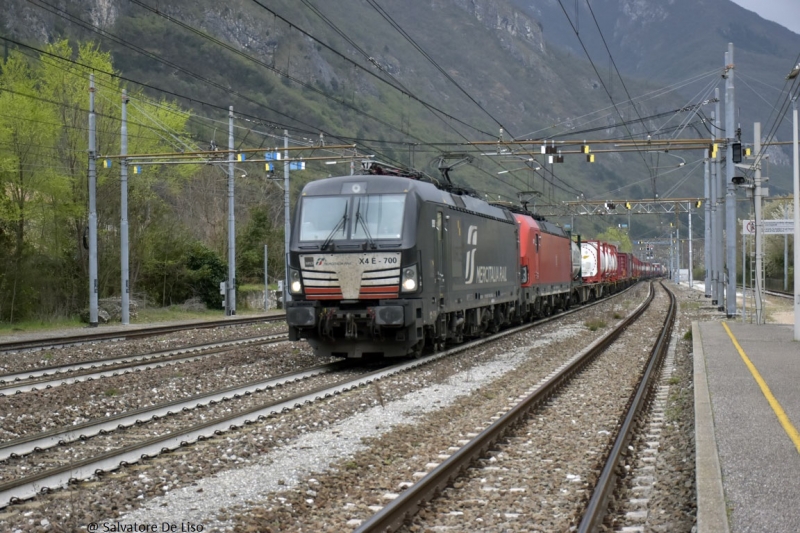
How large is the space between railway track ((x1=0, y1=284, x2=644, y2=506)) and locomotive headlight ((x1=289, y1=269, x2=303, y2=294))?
2907mm

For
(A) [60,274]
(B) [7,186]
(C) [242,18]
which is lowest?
(A) [60,274]

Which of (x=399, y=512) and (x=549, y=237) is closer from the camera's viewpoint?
(x=399, y=512)

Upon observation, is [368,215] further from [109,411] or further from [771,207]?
[771,207]

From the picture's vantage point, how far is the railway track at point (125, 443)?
7.46 m

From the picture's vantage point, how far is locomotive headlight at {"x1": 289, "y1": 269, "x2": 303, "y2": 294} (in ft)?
53.2

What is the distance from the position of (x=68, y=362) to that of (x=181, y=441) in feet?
29.7

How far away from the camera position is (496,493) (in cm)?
737

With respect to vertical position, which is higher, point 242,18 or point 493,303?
point 242,18

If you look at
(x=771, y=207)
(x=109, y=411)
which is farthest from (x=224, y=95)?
(x=109, y=411)

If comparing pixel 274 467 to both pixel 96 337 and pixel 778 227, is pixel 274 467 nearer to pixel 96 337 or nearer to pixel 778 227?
pixel 96 337

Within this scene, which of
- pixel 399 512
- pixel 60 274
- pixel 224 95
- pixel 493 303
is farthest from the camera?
pixel 224 95

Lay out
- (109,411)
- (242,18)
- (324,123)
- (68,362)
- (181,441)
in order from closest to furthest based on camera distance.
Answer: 1. (181,441)
2. (109,411)
3. (68,362)
4. (324,123)
5. (242,18)

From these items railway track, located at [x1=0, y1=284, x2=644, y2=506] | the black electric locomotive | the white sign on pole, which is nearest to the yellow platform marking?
the black electric locomotive

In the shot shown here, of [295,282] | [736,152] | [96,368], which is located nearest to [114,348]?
[96,368]
